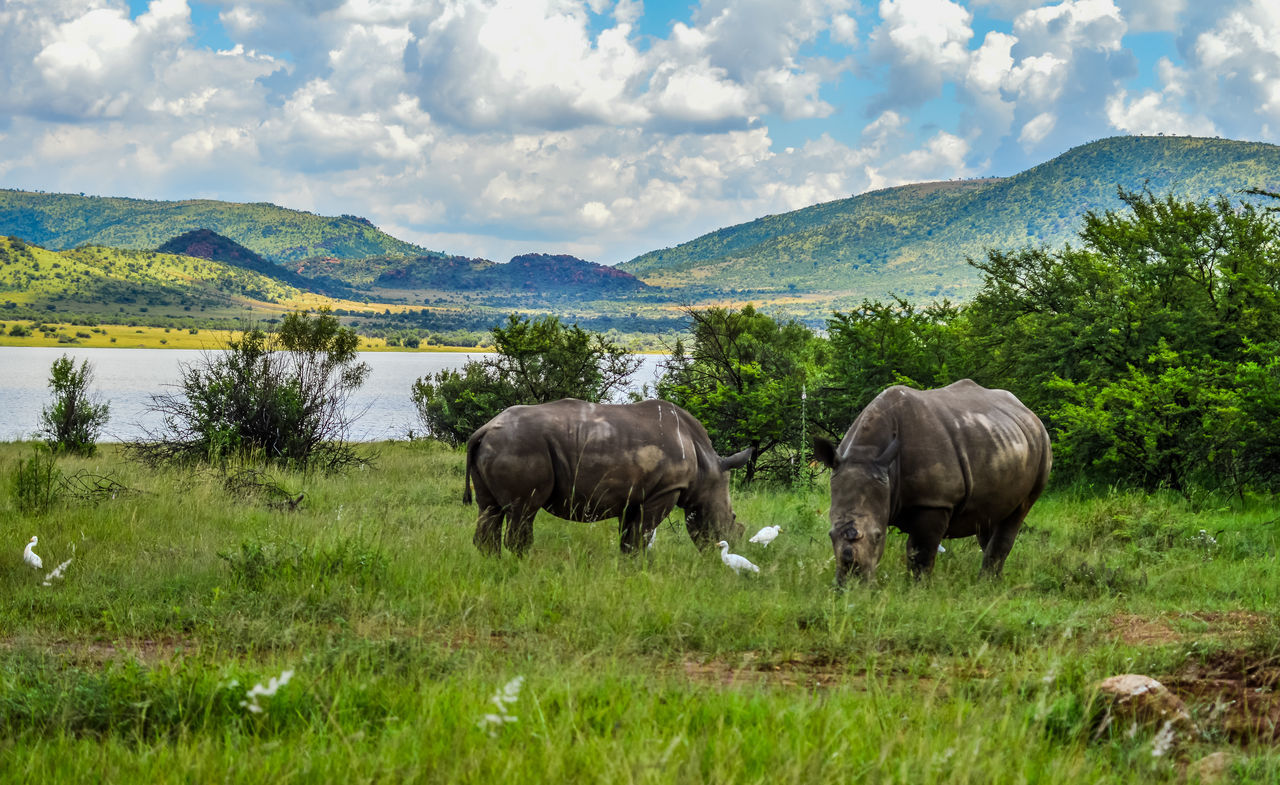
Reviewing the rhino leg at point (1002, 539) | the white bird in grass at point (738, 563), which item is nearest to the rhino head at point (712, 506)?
the white bird in grass at point (738, 563)

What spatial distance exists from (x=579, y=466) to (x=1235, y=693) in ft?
17.7

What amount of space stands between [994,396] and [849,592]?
3173mm

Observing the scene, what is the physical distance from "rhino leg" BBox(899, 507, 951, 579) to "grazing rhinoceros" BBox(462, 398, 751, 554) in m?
2.23

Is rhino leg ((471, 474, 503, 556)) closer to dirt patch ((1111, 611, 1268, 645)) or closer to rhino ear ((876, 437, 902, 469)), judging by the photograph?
rhino ear ((876, 437, 902, 469))

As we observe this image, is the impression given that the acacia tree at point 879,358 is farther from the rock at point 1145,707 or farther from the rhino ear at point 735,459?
the rock at point 1145,707

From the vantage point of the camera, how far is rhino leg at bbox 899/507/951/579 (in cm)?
757

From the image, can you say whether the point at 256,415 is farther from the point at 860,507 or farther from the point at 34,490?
the point at 860,507

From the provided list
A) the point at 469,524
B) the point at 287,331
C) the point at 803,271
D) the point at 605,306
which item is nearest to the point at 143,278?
the point at 605,306

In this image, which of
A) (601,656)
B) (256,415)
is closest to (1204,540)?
(601,656)

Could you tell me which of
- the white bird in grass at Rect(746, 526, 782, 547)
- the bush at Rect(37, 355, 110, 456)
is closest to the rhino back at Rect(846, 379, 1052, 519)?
the white bird in grass at Rect(746, 526, 782, 547)

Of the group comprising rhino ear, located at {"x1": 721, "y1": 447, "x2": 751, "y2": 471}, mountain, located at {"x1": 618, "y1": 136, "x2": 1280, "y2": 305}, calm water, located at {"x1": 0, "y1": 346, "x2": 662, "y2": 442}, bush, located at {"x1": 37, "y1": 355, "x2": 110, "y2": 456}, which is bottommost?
calm water, located at {"x1": 0, "y1": 346, "x2": 662, "y2": 442}

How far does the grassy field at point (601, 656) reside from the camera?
3406 mm

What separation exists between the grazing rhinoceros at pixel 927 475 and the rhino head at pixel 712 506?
5.98 feet

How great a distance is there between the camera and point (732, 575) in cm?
778
